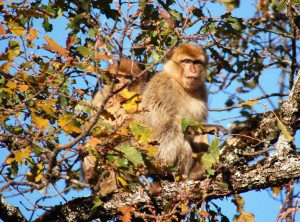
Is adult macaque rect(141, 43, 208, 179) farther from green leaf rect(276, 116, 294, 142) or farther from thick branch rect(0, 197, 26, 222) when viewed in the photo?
thick branch rect(0, 197, 26, 222)

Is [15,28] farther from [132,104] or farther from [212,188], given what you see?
[212,188]

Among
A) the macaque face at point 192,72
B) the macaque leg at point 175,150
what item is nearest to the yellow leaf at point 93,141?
the macaque leg at point 175,150

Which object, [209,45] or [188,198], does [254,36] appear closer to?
[209,45]

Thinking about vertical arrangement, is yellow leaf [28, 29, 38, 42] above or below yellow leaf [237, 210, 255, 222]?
above

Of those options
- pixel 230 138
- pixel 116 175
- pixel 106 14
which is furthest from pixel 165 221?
pixel 106 14

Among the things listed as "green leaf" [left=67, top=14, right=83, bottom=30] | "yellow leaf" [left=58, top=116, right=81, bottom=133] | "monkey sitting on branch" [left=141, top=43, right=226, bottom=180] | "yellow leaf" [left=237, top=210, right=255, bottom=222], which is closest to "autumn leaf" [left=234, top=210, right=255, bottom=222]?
"yellow leaf" [left=237, top=210, right=255, bottom=222]

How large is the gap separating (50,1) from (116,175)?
2.30m

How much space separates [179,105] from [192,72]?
61 centimetres

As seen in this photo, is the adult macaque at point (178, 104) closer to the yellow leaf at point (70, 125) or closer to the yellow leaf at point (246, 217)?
the yellow leaf at point (246, 217)

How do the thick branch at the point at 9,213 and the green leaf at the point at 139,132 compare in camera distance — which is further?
the thick branch at the point at 9,213

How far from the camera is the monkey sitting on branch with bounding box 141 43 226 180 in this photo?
20.7 ft

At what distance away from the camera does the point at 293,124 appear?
4891 mm

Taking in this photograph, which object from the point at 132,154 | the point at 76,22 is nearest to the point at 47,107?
the point at 132,154

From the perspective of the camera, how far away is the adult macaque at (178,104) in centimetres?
630
